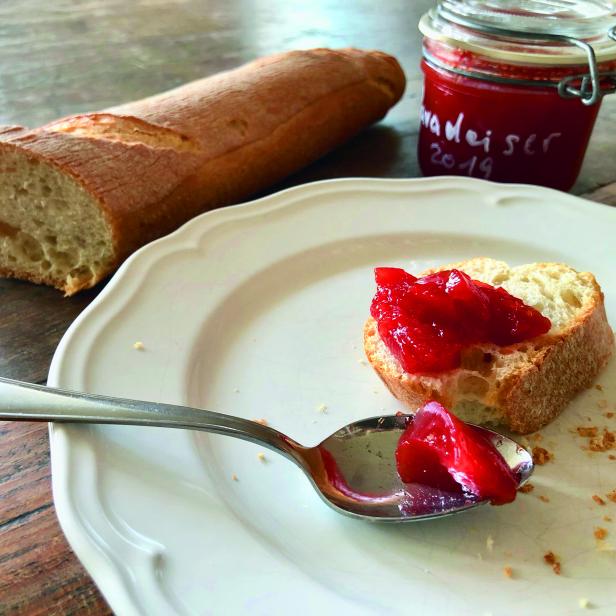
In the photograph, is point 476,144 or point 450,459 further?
point 476,144

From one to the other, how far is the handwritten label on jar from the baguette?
1.38 ft

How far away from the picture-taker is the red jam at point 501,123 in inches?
71.3

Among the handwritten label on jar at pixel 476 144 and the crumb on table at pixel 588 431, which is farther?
the handwritten label on jar at pixel 476 144

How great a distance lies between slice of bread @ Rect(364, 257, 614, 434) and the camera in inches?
51.2

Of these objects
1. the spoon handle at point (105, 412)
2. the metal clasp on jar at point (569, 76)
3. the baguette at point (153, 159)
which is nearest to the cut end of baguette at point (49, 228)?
the baguette at point (153, 159)

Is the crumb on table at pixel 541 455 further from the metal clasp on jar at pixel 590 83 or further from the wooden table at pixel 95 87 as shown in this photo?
the metal clasp on jar at pixel 590 83

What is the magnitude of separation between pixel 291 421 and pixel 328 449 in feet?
0.47

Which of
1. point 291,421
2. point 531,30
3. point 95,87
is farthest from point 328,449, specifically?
point 95,87

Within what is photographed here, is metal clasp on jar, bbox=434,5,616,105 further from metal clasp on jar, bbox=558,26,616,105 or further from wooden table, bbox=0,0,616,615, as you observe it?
wooden table, bbox=0,0,616,615

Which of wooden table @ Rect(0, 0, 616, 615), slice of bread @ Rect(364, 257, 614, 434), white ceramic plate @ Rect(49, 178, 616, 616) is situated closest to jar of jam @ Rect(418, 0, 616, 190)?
white ceramic plate @ Rect(49, 178, 616, 616)

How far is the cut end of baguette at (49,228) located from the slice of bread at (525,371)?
754 mm

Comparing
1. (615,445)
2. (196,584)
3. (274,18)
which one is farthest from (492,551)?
(274,18)

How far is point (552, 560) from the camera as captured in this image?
42.4 inches

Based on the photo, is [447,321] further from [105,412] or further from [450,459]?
[105,412]
